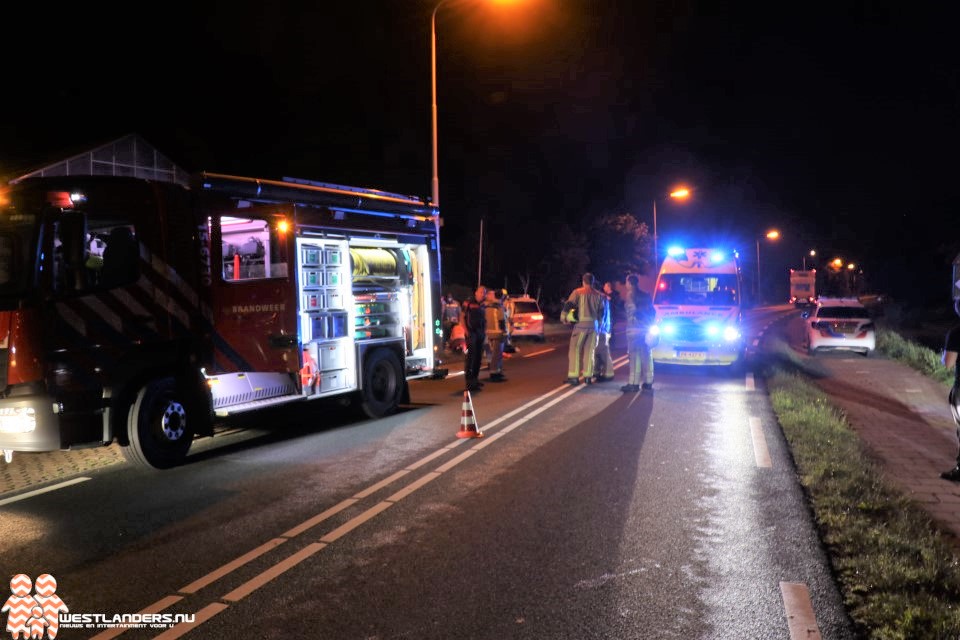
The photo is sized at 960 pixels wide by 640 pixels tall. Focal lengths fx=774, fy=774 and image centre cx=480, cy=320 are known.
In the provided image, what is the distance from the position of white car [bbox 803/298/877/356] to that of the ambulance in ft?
14.0

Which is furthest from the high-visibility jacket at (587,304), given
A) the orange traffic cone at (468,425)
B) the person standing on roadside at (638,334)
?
the orange traffic cone at (468,425)

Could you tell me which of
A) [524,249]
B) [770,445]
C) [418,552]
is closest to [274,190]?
[418,552]

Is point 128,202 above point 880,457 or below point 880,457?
above

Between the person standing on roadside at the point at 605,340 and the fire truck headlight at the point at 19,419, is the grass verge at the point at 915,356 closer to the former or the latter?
the person standing on roadside at the point at 605,340

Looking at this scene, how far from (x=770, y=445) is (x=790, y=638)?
5.07 m

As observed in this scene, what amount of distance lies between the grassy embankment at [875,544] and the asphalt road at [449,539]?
150 mm

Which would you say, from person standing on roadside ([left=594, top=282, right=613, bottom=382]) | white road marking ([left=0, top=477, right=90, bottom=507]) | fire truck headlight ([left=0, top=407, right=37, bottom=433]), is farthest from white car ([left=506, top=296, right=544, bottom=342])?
fire truck headlight ([left=0, top=407, right=37, bottom=433])

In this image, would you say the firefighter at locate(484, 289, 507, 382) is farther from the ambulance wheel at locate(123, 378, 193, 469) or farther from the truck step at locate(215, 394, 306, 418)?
the ambulance wheel at locate(123, 378, 193, 469)

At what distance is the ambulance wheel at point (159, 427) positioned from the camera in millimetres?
7660

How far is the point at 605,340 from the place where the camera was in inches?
578

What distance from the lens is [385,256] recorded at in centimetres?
1135

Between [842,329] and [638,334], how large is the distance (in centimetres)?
903

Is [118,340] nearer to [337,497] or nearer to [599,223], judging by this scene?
[337,497]

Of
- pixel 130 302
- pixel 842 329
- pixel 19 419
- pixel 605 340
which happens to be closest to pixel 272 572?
pixel 19 419
